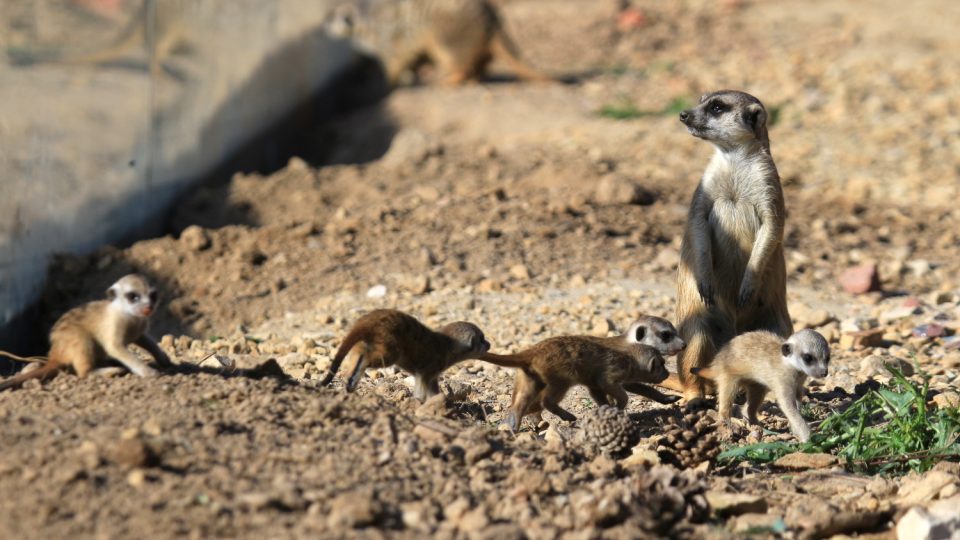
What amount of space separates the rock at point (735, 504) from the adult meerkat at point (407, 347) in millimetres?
1250

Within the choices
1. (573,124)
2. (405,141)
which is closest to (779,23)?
(573,124)

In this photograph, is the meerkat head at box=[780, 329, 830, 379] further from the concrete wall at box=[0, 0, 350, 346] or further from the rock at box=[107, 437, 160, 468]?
the concrete wall at box=[0, 0, 350, 346]

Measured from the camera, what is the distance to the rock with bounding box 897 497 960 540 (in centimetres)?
364

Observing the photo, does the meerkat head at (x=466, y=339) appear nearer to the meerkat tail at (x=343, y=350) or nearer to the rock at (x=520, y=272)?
the meerkat tail at (x=343, y=350)

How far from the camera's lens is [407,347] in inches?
182

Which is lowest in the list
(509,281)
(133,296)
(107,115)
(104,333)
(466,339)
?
(509,281)

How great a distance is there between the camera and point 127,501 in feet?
10.9

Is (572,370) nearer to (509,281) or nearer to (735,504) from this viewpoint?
(735,504)

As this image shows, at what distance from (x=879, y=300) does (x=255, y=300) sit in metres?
2.99

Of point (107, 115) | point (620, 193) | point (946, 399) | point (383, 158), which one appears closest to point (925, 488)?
point (946, 399)

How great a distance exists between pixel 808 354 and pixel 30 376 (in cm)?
259

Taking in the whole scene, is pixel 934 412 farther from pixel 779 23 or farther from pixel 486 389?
pixel 779 23

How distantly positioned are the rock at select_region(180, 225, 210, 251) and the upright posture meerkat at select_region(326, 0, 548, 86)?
486cm

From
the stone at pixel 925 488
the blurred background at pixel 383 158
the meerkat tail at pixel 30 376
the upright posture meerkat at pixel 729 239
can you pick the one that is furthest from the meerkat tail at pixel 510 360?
the blurred background at pixel 383 158
